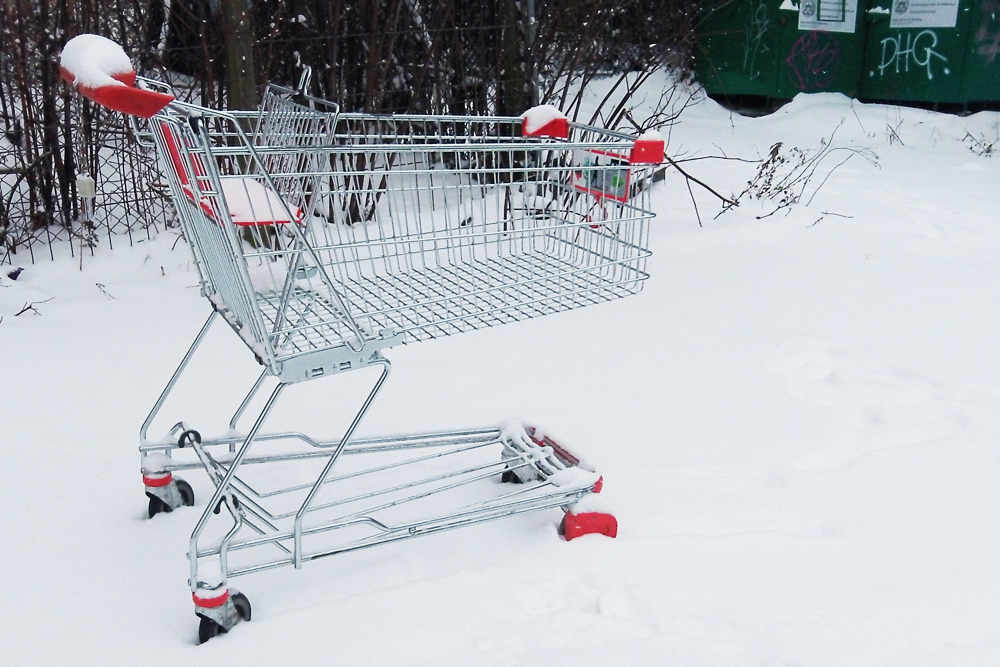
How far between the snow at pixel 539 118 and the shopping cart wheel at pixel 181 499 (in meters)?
1.35

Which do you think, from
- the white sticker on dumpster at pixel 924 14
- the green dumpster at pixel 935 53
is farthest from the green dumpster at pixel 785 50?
the white sticker on dumpster at pixel 924 14

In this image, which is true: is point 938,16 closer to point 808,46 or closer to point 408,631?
point 808,46

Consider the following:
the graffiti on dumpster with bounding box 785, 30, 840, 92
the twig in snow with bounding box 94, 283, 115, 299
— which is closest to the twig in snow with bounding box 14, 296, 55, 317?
the twig in snow with bounding box 94, 283, 115, 299

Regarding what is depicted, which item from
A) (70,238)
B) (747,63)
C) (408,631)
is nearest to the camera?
(408,631)

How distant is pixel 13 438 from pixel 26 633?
1.03 meters

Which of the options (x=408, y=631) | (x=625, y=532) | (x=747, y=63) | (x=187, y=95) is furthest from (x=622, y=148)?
(x=747, y=63)

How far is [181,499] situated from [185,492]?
2cm

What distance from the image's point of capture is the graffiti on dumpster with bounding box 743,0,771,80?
9211 millimetres

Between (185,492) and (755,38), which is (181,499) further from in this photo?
(755,38)

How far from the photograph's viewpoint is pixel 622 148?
218 centimetres

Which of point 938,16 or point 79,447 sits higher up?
point 938,16

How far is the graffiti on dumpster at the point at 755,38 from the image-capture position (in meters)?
9.21

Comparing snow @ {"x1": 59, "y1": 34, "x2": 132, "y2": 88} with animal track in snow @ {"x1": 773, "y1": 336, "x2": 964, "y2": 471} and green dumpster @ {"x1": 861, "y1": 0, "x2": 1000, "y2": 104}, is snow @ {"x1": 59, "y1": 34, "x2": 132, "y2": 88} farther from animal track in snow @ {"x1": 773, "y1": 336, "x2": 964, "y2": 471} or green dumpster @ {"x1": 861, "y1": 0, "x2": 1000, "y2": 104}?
green dumpster @ {"x1": 861, "y1": 0, "x2": 1000, "y2": 104}

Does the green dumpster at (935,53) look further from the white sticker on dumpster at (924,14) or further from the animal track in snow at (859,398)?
the animal track in snow at (859,398)
